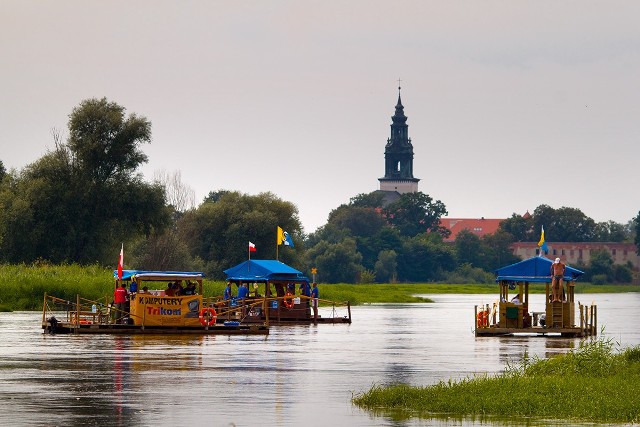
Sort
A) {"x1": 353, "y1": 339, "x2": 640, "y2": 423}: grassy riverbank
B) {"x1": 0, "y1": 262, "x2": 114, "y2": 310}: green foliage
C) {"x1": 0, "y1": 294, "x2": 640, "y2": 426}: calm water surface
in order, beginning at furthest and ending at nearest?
{"x1": 0, "y1": 262, "x2": 114, "y2": 310}: green foliage → {"x1": 353, "y1": 339, "x2": 640, "y2": 423}: grassy riverbank → {"x1": 0, "y1": 294, "x2": 640, "y2": 426}: calm water surface

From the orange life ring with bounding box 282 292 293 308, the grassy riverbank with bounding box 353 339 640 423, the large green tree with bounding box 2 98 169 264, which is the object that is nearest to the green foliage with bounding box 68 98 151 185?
the large green tree with bounding box 2 98 169 264

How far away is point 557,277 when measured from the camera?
166 feet

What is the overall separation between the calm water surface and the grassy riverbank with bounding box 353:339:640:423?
875mm

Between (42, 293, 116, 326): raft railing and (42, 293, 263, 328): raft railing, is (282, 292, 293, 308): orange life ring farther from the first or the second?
(42, 293, 116, 326): raft railing

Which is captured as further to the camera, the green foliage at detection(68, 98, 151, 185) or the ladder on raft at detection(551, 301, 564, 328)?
the green foliage at detection(68, 98, 151, 185)

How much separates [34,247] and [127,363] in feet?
238

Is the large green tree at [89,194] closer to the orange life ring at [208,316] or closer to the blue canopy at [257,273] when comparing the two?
the blue canopy at [257,273]

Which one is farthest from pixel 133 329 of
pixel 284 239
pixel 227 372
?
pixel 284 239

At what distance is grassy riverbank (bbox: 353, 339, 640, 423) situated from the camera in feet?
78.7

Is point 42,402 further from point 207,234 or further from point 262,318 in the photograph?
point 207,234

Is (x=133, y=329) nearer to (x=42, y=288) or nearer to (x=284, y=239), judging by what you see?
(x=284, y=239)

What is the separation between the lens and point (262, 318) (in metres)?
63.4

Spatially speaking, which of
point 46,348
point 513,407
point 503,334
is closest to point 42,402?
point 513,407

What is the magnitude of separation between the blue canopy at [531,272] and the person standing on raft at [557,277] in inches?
19.9
